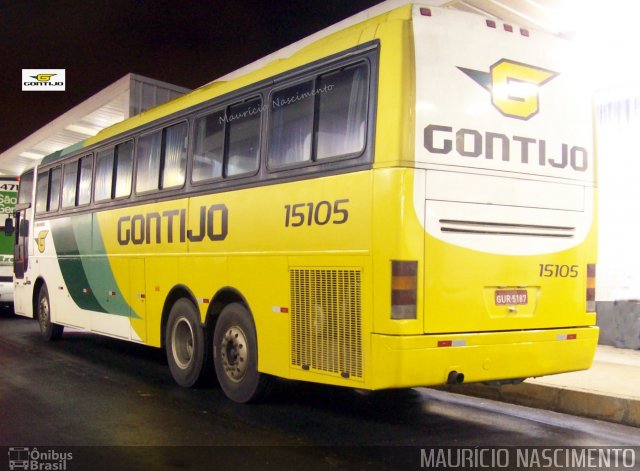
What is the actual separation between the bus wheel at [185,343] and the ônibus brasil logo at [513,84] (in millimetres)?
4200

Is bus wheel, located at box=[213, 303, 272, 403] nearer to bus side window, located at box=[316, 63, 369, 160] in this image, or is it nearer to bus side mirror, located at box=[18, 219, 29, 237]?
bus side window, located at box=[316, 63, 369, 160]

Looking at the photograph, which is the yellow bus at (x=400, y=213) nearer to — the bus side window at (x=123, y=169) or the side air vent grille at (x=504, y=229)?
the side air vent grille at (x=504, y=229)

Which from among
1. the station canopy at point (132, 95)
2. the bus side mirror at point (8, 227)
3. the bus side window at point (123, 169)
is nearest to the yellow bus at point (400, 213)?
the bus side window at point (123, 169)

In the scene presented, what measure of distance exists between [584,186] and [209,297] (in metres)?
4.18

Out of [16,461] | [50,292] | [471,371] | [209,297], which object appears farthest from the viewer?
[50,292]

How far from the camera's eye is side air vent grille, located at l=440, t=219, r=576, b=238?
6.00 metres

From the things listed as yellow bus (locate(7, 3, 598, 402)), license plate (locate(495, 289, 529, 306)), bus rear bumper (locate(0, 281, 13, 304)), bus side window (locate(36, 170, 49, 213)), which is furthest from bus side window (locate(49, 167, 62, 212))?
license plate (locate(495, 289, 529, 306))

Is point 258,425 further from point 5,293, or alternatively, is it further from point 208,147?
point 5,293

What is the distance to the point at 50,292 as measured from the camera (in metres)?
13.2

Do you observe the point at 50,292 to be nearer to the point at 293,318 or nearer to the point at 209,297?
the point at 209,297

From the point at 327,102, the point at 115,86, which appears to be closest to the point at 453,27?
the point at 327,102

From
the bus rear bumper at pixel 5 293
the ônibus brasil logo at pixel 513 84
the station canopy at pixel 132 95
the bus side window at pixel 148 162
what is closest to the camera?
the ônibus brasil logo at pixel 513 84

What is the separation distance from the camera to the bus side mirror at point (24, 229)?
14.3 meters

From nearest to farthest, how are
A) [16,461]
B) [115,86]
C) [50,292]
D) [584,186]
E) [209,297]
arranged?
[16,461]
[584,186]
[209,297]
[50,292]
[115,86]
